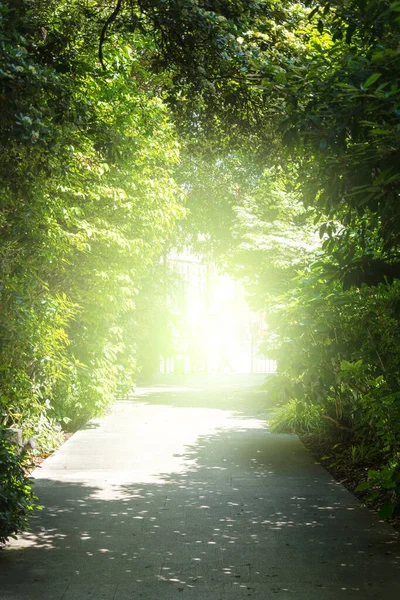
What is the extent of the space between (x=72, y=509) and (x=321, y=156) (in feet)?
13.9

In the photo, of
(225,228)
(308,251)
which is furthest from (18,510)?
(225,228)

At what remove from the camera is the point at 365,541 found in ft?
22.0

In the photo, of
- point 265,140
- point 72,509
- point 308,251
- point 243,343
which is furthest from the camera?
point 243,343

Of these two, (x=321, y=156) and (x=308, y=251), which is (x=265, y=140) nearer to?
(x=321, y=156)

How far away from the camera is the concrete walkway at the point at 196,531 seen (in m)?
5.52

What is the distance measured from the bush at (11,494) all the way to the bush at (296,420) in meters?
7.84

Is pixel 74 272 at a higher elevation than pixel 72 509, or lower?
higher

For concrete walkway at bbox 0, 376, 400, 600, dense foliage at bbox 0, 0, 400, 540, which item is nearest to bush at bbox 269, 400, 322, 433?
dense foliage at bbox 0, 0, 400, 540

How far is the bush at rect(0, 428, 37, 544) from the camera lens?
20.0 ft

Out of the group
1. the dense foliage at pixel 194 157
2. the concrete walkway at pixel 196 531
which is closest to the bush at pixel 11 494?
the concrete walkway at pixel 196 531

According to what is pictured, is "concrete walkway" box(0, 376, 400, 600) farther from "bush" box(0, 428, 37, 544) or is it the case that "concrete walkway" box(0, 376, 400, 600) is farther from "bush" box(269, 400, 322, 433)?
"bush" box(269, 400, 322, 433)

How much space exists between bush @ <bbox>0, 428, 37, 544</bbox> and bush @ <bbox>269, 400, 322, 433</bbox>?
7.84 metres

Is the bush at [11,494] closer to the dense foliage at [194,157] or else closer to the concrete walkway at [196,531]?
the concrete walkway at [196,531]

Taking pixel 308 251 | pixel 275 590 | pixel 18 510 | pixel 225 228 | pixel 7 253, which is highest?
pixel 225 228
